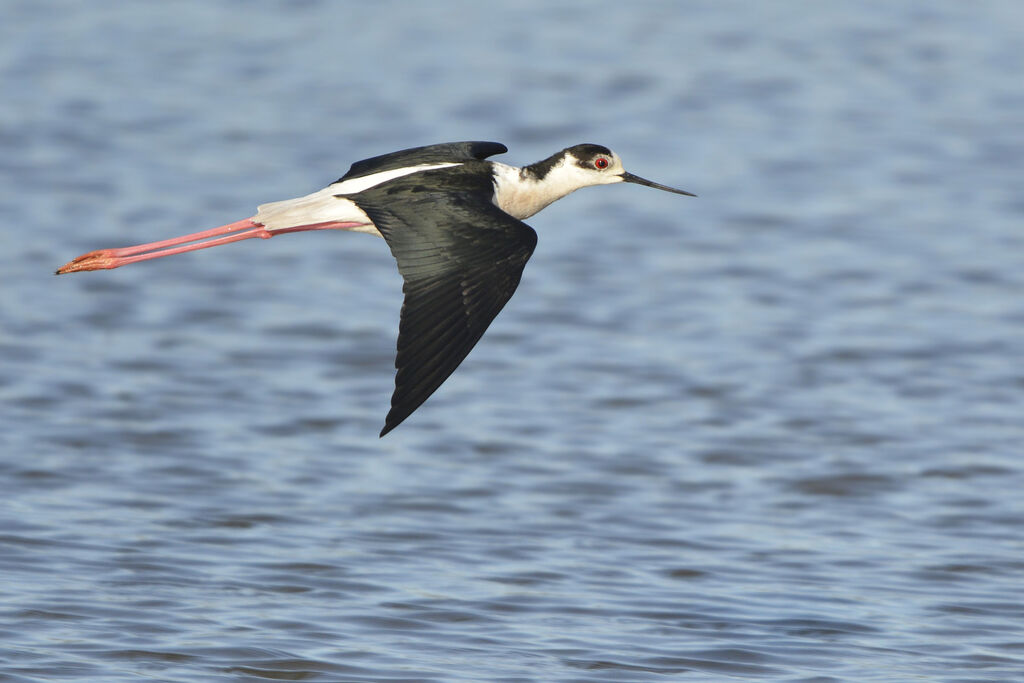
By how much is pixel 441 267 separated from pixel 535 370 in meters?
4.46

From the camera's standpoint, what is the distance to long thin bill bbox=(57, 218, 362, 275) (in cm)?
680

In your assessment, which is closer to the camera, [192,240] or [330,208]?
[330,208]

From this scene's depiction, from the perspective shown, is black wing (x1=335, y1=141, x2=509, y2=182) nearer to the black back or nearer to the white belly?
the white belly

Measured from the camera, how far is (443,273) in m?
5.91

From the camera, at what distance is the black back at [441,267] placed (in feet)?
18.2

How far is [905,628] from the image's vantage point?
725 centimetres

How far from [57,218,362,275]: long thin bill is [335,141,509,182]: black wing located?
1.04ft

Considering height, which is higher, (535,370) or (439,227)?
(439,227)

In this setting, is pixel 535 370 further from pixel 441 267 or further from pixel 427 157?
pixel 441 267

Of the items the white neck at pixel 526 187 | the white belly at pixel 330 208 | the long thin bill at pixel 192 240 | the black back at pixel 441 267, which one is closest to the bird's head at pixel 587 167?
the white neck at pixel 526 187

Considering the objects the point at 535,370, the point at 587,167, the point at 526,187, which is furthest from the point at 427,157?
the point at 535,370

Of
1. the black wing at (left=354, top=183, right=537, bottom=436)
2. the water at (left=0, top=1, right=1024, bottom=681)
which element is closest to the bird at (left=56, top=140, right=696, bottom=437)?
the black wing at (left=354, top=183, right=537, bottom=436)

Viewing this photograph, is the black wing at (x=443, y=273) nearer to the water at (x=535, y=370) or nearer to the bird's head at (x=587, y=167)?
the bird's head at (x=587, y=167)

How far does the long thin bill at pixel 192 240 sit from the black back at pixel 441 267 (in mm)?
367
